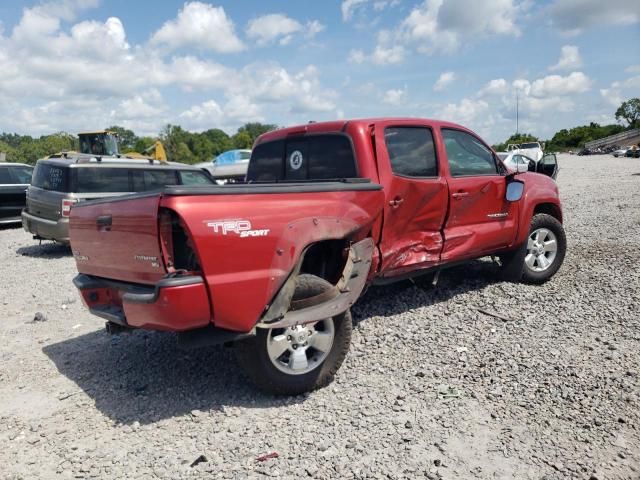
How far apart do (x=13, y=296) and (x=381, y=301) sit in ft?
16.4

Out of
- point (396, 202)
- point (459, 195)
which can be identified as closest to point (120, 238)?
point (396, 202)

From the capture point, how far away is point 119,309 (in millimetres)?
3947

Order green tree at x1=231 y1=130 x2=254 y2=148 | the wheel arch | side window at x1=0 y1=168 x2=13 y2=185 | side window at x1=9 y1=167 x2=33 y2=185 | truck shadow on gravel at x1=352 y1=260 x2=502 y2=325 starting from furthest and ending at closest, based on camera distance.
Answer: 1. green tree at x1=231 y1=130 x2=254 y2=148
2. side window at x1=9 y1=167 x2=33 y2=185
3. side window at x1=0 y1=168 x2=13 y2=185
4. the wheel arch
5. truck shadow on gravel at x1=352 y1=260 x2=502 y2=325

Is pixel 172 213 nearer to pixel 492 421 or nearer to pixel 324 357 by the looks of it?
pixel 324 357

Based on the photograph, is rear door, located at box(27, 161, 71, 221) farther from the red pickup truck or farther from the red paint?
the red paint

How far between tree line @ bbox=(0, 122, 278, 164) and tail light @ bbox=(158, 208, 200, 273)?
59.4 m

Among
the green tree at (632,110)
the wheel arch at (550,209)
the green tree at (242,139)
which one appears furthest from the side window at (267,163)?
the green tree at (632,110)

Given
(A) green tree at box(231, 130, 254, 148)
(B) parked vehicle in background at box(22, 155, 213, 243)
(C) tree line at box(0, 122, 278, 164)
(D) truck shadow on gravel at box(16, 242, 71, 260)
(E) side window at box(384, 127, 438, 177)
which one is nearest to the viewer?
(E) side window at box(384, 127, 438, 177)

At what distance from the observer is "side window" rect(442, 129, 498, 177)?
17.8 feet

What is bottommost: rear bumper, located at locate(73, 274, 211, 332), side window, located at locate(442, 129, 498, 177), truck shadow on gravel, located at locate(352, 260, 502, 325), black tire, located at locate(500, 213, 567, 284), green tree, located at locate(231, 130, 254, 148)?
truck shadow on gravel, located at locate(352, 260, 502, 325)

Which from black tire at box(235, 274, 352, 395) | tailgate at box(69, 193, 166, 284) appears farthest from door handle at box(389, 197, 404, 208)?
tailgate at box(69, 193, 166, 284)

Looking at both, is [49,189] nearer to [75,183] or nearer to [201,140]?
[75,183]

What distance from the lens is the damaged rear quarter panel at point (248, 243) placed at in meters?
3.22

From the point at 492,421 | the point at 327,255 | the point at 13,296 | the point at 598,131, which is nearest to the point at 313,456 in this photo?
the point at 492,421
